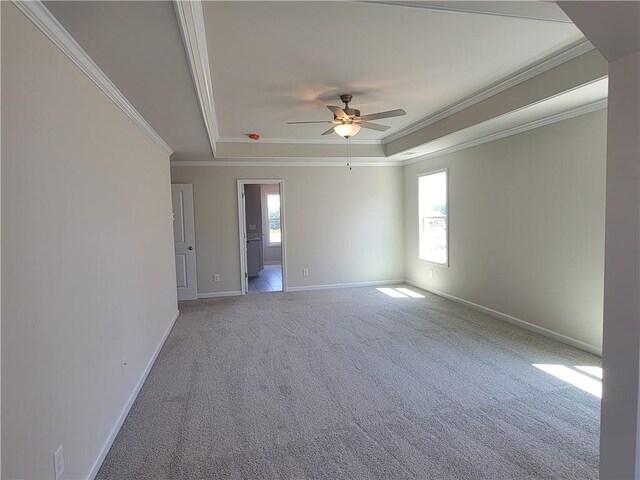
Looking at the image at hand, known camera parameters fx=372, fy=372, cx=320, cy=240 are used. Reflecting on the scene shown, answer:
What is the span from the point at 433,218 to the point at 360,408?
4164 mm

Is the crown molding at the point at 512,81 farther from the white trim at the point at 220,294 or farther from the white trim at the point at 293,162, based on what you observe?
the white trim at the point at 220,294

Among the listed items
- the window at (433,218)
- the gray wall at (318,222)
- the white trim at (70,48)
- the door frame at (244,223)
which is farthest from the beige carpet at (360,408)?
the white trim at (70,48)

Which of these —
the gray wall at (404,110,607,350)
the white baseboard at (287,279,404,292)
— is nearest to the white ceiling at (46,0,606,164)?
the gray wall at (404,110,607,350)

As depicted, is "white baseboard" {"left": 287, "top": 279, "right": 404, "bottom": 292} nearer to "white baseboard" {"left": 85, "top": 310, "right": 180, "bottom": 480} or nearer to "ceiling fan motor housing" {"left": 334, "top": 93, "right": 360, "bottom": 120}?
"white baseboard" {"left": 85, "top": 310, "right": 180, "bottom": 480}

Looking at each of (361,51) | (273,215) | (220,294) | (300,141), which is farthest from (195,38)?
→ (273,215)

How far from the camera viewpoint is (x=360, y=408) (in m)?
2.65

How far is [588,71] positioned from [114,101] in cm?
345

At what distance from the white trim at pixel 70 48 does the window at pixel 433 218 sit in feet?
14.8

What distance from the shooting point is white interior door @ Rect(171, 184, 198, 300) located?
593 cm

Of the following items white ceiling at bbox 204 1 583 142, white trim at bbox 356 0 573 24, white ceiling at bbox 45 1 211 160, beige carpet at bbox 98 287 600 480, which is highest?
white ceiling at bbox 204 1 583 142

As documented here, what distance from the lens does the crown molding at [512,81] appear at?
2826 millimetres

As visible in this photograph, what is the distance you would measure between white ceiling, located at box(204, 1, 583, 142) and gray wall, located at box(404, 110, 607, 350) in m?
0.99

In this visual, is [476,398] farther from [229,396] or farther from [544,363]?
[229,396]

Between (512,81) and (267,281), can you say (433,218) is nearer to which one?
(512,81)
